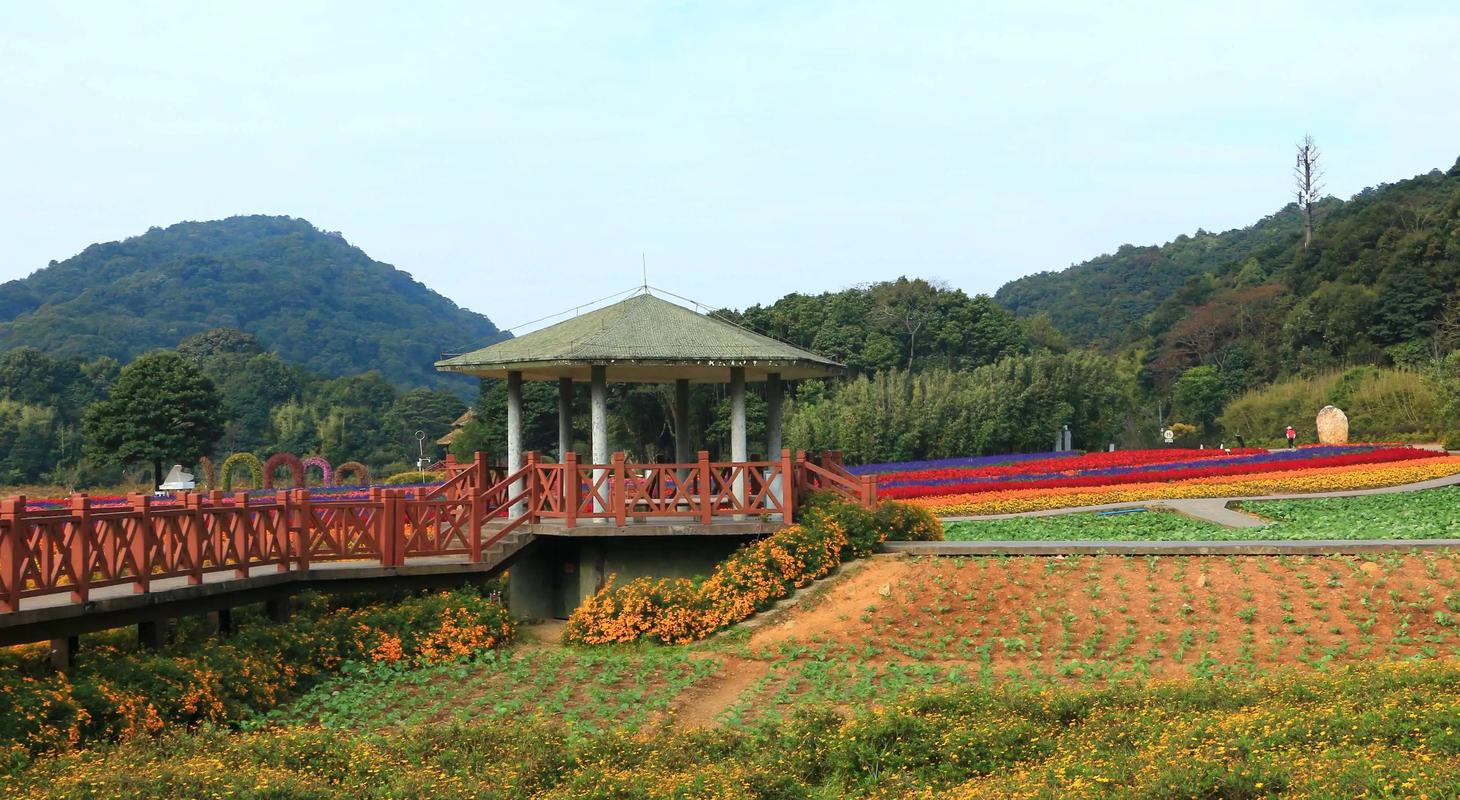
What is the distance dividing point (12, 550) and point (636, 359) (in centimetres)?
779

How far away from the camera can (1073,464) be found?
36.5 metres

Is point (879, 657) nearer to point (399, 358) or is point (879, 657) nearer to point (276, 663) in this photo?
→ point (276, 663)

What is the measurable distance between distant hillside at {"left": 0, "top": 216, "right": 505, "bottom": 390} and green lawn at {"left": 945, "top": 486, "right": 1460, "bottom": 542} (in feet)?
361

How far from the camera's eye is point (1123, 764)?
26.6 feet

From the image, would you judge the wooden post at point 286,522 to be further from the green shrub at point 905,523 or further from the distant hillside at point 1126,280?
the distant hillside at point 1126,280

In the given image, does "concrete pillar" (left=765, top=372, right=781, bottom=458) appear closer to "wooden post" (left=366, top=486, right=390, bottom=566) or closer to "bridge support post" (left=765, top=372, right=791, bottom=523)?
"bridge support post" (left=765, top=372, right=791, bottom=523)

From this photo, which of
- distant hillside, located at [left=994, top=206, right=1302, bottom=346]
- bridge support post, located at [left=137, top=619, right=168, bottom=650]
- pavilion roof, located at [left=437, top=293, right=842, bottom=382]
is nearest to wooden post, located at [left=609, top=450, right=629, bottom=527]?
pavilion roof, located at [left=437, top=293, right=842, bottom=382]

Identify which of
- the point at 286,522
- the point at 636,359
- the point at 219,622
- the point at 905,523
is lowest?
the point at 219,622

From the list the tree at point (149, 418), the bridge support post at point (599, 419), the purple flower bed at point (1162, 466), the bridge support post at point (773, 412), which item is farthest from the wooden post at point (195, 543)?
the tree at point (149, 418)

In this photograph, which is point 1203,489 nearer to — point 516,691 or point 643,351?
point 643,351

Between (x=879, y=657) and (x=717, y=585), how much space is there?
2.56m

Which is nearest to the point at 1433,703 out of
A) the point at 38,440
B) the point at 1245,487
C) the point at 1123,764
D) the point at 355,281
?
the point at 1123,764

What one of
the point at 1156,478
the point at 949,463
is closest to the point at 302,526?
the point at 1156,478

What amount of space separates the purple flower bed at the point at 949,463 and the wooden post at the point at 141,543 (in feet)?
91.1
